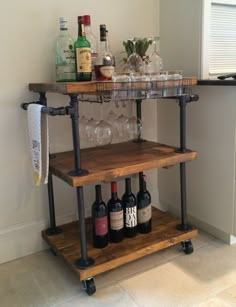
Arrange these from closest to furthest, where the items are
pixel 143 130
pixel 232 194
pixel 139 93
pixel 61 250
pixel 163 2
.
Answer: pixel 139 93
pixel 61 250
pixel 232 194
pixel 163 2
pixel 143 130

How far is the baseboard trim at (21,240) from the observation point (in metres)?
1.60

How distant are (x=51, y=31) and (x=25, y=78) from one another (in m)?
0.26

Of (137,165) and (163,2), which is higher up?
(163,2)

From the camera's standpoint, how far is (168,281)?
1425mm

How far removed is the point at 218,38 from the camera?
1698 mm

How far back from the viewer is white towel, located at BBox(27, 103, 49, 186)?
1251mm

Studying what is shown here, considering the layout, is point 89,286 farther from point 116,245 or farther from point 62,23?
point 62,23

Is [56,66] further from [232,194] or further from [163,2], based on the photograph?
[232,194]

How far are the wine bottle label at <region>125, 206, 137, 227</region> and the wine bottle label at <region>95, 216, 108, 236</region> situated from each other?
0.13m

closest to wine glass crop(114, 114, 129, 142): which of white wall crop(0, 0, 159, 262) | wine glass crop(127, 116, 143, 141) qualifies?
wine glass crop(127, 116, 143, 141)

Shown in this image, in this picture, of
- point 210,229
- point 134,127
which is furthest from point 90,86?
point 210,229

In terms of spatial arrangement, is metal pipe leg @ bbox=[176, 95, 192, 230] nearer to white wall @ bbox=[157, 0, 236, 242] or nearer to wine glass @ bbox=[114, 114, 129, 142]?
white wall @ bbox=[157, 0, 236, 242]

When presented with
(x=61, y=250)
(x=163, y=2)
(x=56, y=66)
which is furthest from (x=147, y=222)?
(x=163, y=2)

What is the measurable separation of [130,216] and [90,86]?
656mm
